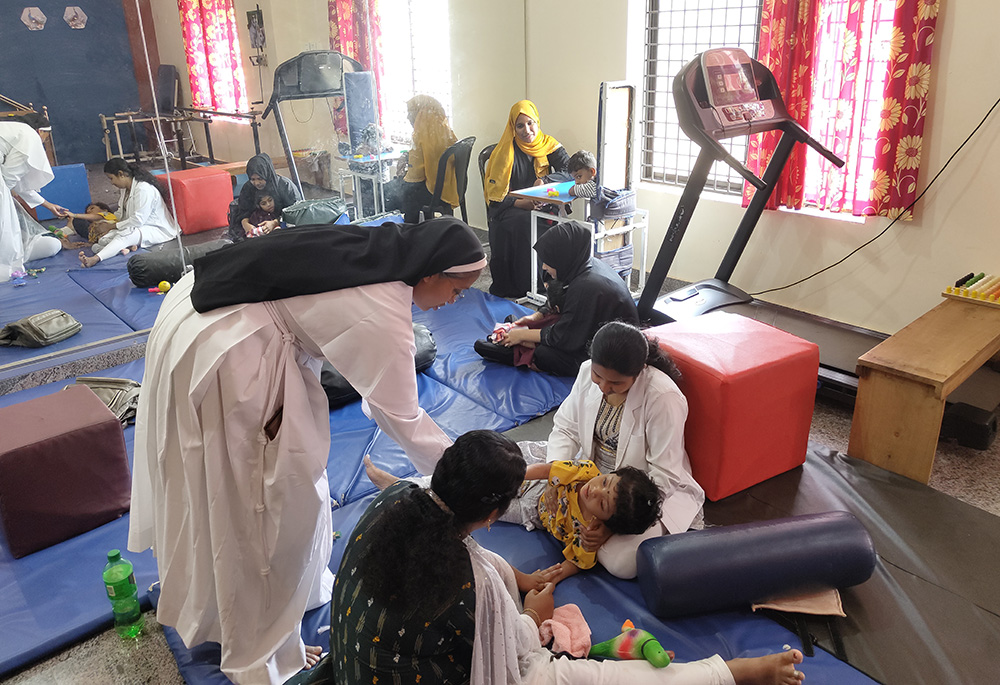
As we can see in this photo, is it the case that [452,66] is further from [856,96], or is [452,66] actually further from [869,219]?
[869,219]

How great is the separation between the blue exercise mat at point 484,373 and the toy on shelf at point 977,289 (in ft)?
6.07

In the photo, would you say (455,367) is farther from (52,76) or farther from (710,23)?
(710,23)

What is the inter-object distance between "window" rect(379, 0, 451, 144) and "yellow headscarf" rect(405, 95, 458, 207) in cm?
5

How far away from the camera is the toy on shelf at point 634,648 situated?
1772 millimetres

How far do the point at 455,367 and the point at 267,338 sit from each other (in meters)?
2.08

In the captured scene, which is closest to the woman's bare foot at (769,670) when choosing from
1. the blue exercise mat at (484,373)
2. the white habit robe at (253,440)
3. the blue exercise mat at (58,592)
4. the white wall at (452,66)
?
the white habit robe at (253,440)

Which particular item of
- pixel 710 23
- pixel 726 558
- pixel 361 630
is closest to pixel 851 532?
pixel 726 558

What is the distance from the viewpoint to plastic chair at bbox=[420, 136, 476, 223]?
4203 millimetres

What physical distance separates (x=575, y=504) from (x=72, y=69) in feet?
7.83

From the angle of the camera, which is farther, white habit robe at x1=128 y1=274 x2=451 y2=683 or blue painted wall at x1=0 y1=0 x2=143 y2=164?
blue painted wall at x1=0 y1=0 x2=143 y2=164

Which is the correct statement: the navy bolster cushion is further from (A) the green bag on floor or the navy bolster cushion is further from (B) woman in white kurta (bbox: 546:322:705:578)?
(A) the green bag on floor

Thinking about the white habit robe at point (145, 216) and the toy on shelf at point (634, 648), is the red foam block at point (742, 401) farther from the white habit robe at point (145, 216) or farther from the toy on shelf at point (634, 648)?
the white habit robe at point (145, 216)

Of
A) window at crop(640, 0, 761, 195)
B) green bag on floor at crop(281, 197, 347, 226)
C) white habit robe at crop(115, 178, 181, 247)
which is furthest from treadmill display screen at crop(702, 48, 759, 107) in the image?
white habit robe at crop(115, 178, 181, 247)

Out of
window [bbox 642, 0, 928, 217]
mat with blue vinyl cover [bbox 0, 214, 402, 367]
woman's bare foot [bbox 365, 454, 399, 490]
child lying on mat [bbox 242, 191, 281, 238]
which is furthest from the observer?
window [bbox 642, 0, 928, 217]
